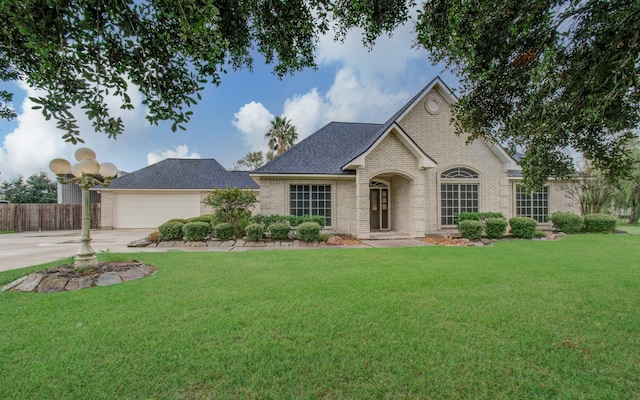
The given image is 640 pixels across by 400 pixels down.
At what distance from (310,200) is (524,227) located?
9.90 m

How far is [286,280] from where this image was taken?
6434mm

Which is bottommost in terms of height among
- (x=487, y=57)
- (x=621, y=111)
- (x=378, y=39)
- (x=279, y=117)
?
(x=621, y=111)

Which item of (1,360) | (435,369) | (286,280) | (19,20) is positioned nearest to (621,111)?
(435,369)

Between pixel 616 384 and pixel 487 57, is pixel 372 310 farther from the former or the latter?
pixel 487 57

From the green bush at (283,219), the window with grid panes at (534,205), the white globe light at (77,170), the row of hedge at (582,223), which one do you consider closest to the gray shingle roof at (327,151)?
the green bush at (283,219)

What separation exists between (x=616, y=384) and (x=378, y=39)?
16.6 ft

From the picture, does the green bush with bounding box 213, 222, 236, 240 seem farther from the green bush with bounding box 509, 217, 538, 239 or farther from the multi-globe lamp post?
the green bush with bounding box 509, 217, 538, 239

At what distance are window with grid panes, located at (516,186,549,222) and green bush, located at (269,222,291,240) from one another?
41.5 ft

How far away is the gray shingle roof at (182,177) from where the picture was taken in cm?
2102

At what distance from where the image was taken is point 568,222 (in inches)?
590

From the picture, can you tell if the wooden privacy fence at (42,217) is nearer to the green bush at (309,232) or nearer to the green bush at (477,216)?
the green bush at (309,232)

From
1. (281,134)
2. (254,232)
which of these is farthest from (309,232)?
(281,134)

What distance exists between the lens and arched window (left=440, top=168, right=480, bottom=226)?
15.0m

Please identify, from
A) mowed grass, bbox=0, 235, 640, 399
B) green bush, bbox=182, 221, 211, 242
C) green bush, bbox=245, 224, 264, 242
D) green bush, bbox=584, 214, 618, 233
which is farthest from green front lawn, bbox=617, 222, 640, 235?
green bush, bbox=182, 221, 211, 242
